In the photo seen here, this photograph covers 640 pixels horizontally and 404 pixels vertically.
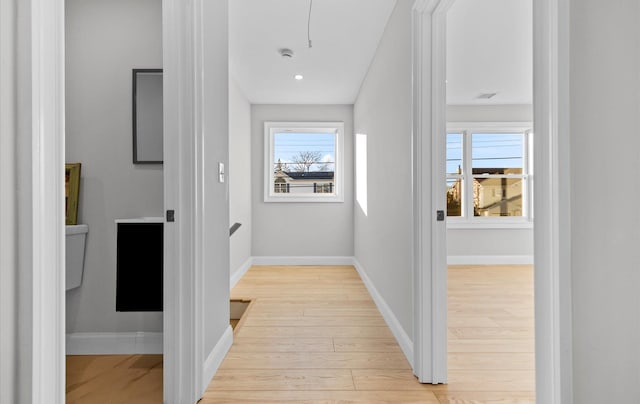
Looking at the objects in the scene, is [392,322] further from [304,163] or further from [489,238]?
[489,238]

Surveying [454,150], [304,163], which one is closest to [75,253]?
[304,163]

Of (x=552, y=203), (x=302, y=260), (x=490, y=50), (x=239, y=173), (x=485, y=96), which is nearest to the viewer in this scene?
(x=552, y=203)

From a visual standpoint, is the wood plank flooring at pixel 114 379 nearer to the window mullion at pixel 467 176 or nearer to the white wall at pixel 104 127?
the white wall at pixel 104 127

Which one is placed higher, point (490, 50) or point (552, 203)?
A: point (490, 50)

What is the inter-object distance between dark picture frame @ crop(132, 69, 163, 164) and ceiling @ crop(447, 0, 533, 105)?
76.5 inches

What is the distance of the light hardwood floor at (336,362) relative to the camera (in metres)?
1.59

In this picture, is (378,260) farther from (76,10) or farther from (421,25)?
(76,10)

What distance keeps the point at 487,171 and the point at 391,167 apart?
339 centimetres

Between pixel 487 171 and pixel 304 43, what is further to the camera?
pixel 487 171

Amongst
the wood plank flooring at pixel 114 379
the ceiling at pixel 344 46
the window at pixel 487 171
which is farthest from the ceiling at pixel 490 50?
the wood plank flooring at pixel 114 379

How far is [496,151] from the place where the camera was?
16.6 feet

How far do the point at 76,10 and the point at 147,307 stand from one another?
1837mm

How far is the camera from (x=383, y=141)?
107 inches
